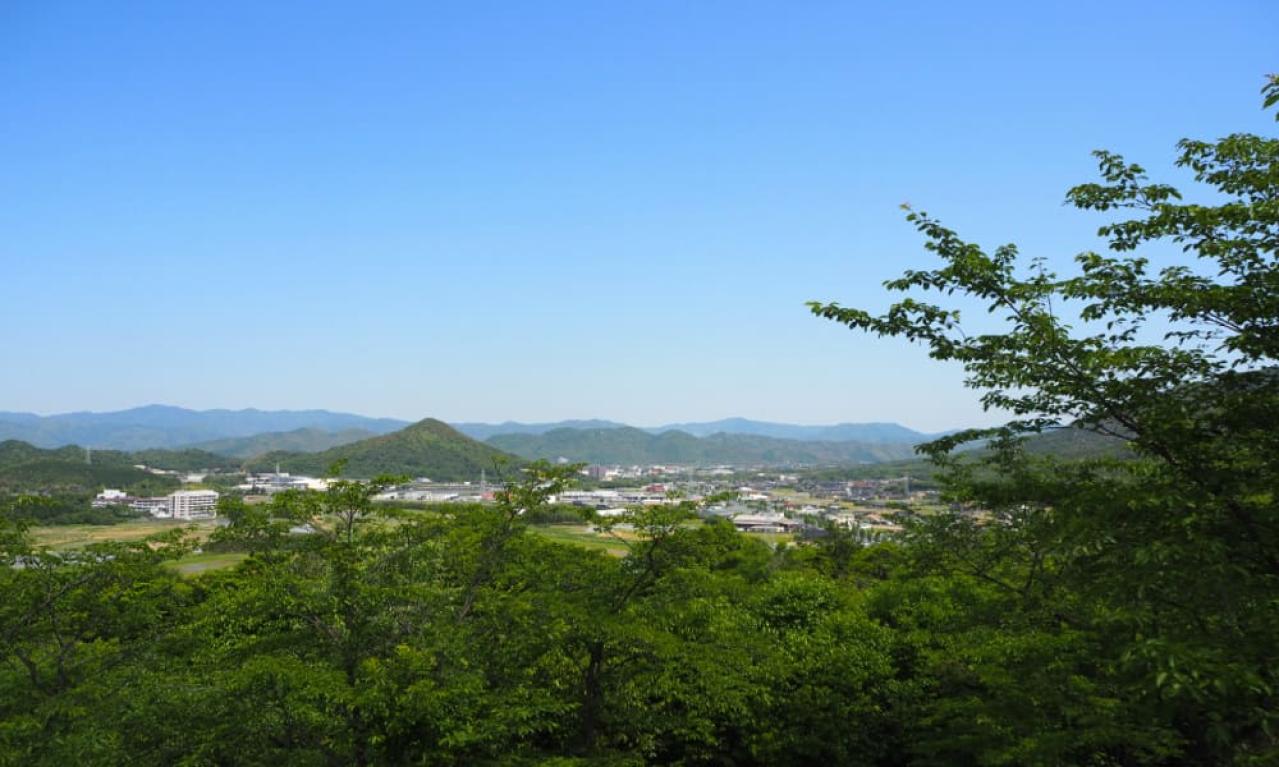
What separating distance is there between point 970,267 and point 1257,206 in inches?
87.2

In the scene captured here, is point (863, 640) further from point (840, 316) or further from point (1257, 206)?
point (1257, 206)

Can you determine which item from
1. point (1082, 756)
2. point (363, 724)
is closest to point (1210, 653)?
point (1082, 756)

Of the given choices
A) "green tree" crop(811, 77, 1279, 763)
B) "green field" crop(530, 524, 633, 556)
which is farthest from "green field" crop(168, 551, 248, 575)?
"green tree" crop(811, 77, 1279, 763)

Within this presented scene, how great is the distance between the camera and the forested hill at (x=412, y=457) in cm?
13275

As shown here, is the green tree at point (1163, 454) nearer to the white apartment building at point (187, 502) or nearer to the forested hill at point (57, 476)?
the forested hill at point (57, 476)

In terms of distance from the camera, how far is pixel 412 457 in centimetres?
14088

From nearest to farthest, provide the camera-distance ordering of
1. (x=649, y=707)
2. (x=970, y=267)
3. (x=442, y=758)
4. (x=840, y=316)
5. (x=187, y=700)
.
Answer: (x=970, y=267) → (x=840, y=316) → (x=187, y=700) → (x=442, y=758) → (x=649, y=707)

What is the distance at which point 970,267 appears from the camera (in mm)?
6066

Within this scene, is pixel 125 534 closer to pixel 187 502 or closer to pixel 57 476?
pixel 187 502

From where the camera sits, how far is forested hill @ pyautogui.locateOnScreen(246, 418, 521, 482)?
436 ft

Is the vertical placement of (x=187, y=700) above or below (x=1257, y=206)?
below

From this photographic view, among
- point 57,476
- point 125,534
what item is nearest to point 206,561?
point 125,534

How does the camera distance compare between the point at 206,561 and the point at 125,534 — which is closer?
the point at 125,534

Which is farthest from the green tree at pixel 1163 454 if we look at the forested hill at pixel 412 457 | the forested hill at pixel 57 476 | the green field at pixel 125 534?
the forested hill at pixel 412 457
